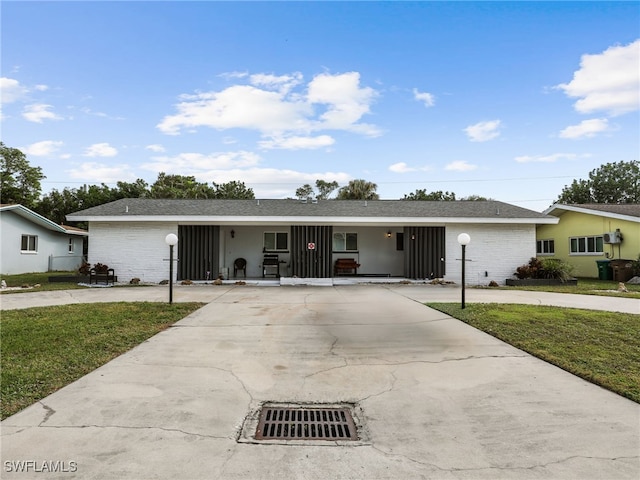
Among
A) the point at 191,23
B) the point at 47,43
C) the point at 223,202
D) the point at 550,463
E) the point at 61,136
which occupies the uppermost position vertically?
the point at 191,23

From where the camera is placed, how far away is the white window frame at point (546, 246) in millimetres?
21184

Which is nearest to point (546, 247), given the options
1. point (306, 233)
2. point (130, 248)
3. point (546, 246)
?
point (546, 246)

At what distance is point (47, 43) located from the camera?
11.5 m

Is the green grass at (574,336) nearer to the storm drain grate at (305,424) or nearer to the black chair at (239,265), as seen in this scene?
the storm drain grate at (305,424)

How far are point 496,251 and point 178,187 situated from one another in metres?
29.7

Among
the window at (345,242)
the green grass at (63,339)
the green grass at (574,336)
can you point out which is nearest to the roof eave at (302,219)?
the window at (345,242)

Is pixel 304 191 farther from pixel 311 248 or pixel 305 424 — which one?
pixel 305 424

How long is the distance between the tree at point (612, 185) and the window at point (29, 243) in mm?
46361

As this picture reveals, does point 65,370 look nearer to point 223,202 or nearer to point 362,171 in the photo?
point 223,202

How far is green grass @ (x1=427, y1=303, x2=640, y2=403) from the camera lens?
4.43 meters

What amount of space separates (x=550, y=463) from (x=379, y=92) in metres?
16.2


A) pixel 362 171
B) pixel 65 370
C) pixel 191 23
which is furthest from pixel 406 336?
pixel 362 171

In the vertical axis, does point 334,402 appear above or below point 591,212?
below

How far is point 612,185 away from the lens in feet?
124
